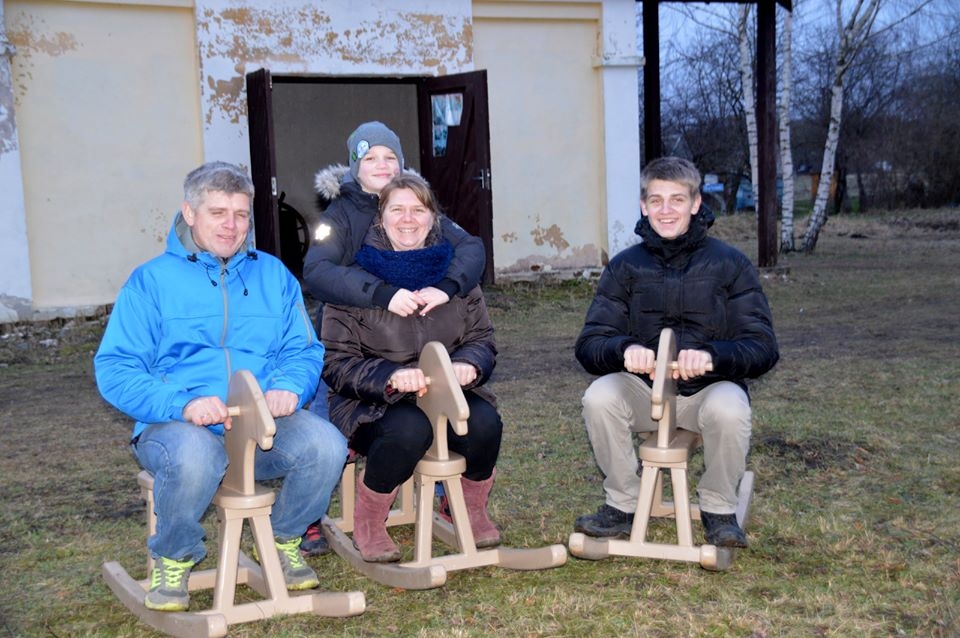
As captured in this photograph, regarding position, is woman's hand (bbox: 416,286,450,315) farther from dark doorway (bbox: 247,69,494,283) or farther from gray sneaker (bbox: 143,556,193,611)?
dark doorway (bbox: 247,69,494,283)

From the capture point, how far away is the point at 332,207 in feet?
12.6

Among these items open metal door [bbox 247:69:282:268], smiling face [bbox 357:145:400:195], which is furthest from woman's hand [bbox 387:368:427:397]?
open metal door [bbox 247:69:282:268]

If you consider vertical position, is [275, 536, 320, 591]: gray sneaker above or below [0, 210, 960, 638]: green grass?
above

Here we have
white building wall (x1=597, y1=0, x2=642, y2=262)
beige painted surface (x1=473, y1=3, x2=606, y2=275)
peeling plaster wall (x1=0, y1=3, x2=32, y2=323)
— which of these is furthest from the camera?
white building wall (x1=597, y1=0, x2=642, y2=262)

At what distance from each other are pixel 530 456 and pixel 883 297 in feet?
21.8

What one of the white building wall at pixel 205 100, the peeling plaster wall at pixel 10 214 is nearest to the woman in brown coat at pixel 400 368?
the peeling plaster wall at pixel 10 214

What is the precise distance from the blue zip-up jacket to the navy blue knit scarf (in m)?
0.31

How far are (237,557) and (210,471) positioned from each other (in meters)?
0.28

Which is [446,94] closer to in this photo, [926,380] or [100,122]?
[100,122]

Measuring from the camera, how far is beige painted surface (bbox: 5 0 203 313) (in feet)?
28.8

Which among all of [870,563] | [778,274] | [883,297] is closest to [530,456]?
[870,563]

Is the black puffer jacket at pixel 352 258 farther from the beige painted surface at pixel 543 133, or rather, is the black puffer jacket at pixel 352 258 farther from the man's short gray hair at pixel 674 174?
the beige painted surface at pixel 543 133

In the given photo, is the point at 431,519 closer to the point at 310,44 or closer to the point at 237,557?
the point at 237,557

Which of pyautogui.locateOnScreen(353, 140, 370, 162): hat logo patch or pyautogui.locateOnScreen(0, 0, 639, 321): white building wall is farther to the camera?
pyautogui.locateOnScreen(0, 0, 639, 321): white building wall
